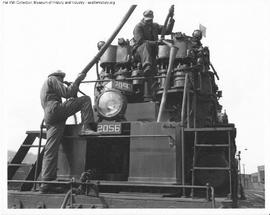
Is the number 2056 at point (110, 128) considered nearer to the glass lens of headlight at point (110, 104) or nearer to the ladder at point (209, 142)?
the glass lens of headlight at point (110, 104)

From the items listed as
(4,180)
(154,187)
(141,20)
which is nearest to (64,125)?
(4,180)

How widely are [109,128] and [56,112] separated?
826mm

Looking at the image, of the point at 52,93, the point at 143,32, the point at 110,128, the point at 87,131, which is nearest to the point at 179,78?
the point at 143,32

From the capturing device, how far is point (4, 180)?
4.83m

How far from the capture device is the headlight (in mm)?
5363

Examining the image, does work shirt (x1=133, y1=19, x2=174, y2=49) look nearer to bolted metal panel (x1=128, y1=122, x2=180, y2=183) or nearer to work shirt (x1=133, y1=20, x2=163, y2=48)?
work shirt (x1=133, y1=20, x2=163, y2=48)

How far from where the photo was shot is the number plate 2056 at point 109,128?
16.9 feet

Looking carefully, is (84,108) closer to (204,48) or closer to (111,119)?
(111,119)

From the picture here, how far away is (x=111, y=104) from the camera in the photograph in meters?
5.43

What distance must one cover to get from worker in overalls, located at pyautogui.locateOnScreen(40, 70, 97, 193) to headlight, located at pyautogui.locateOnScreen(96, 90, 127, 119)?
243mm

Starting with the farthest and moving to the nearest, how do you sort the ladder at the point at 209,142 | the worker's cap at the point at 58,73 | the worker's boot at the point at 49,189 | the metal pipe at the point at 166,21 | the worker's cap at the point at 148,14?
the metal pipe at the point at 166,21
the worker's cap at the point at 148,14
the worker's cap at the point at 58,73
the worker's boot at the point at 49,189
the ladder at the point at 209,142

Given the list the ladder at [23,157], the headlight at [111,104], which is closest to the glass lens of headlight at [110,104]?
the headlight at [111,104]

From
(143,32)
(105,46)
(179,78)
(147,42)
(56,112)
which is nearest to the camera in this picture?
(56,112)

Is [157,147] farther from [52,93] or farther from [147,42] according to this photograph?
[147,42]
